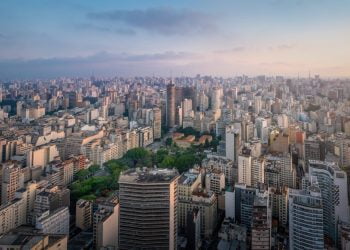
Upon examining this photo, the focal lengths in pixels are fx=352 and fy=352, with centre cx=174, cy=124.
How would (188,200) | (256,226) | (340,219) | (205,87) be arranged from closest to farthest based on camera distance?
(256,226), (340,219), (188,200), (205,87)

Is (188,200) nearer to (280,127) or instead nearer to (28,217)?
(28,217)

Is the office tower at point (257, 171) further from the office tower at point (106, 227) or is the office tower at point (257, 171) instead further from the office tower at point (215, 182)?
the office tower at point (106, 227)

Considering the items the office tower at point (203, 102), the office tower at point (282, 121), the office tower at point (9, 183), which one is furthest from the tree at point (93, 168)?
the office tower at point (203, 102)

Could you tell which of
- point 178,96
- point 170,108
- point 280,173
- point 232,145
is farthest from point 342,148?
point 178,96

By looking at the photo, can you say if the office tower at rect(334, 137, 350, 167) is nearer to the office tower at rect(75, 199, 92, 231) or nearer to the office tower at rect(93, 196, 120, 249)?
the office tower at rect(93, 196, 120, 249)

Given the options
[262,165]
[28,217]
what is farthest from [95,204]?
[262,165]

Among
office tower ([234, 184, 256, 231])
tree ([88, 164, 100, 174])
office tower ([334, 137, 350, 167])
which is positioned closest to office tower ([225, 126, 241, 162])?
office tower ([334, 137, 350, 167])
